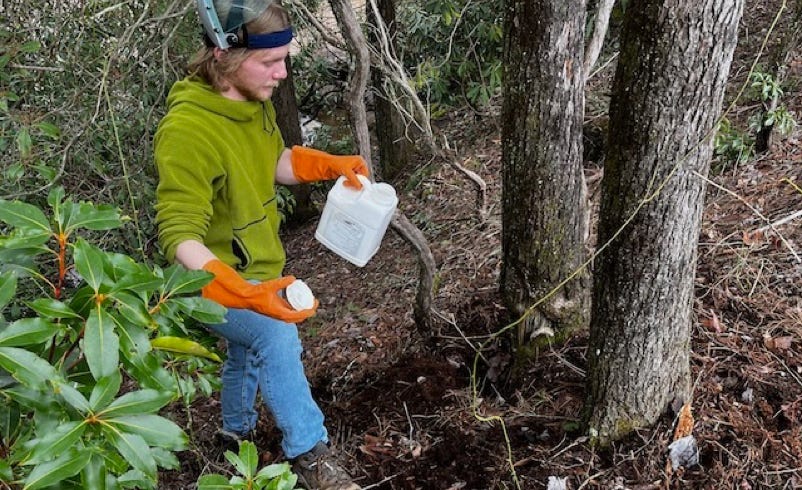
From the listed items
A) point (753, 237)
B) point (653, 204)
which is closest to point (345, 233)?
point (653, 204)

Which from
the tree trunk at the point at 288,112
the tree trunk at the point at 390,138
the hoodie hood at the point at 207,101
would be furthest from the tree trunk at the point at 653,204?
the tree trunk at the point at 288,112

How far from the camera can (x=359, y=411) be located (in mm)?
3240

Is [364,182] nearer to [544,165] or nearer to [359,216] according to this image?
[359,216]

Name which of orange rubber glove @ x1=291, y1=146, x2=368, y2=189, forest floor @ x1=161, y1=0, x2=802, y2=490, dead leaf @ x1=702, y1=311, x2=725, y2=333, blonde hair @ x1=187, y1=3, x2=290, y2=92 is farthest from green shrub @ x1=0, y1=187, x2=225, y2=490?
dead leaf @ x1=702, y1=311, x2=725, y2=333

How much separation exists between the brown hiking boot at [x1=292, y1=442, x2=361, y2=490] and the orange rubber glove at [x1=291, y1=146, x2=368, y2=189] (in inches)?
43.0

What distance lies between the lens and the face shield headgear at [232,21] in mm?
2459

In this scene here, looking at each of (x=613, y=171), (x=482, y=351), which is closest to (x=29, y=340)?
(x=613, y=171)

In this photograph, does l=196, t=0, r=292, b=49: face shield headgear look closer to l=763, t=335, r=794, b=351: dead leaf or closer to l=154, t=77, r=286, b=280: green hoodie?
l=154, t=77, r=286, b=280: green hoodie

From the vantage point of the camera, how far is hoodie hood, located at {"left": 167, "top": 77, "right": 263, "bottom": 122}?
101 inches

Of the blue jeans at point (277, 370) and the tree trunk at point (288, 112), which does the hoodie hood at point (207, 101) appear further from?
the tree trunk at point (288, 112)

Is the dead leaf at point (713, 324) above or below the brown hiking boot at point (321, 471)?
above

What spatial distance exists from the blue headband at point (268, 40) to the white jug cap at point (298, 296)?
876mm

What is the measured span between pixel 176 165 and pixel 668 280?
167 cm

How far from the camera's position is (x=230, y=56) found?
2539 millimetres
